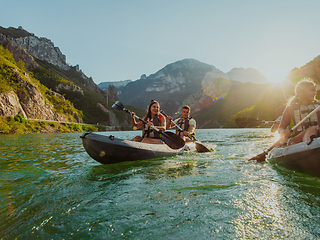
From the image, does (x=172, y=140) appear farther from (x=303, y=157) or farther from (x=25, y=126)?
(x=25, y=126)

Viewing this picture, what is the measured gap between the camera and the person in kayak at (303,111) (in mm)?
4355

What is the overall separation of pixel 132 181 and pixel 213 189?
1.93 metres

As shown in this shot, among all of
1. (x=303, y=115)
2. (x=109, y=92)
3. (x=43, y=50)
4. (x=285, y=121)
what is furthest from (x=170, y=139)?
(x=43, y=50)

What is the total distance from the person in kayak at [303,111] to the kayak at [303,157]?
1.53 ft

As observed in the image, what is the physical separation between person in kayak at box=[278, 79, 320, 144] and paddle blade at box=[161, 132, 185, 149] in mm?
4154

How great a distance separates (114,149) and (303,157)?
5.19 m

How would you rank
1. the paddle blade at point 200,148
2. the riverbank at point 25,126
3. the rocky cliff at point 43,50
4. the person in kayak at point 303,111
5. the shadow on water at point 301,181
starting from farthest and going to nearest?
the rocky cliff at point 43,50, the riverbank at point 25,126, the paddle blade at point 200,148, the person in kayak at point 303,111, the shadow on water at point 301,181

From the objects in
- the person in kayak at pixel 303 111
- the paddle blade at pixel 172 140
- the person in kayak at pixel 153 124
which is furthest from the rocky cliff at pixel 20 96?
the person in kayak at pixel 303 111

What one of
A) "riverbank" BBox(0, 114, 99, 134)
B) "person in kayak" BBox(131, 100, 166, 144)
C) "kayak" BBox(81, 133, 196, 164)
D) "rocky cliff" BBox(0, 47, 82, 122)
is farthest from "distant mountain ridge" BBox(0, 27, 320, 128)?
"kayak" BBox(81, 133, 196, 164)

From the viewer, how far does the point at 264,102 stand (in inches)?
3627

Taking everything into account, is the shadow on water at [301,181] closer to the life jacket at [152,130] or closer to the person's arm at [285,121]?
the person's arm at [285,121]

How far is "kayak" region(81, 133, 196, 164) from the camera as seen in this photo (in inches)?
229

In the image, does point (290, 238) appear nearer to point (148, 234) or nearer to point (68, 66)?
point (148, 234)

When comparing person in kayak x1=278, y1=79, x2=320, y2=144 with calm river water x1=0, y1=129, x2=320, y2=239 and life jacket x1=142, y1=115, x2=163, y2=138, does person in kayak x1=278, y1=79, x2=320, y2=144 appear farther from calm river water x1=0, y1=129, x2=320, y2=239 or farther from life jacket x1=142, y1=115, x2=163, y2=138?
life jacket x1=142, y1=115, x2=163, y2=138
